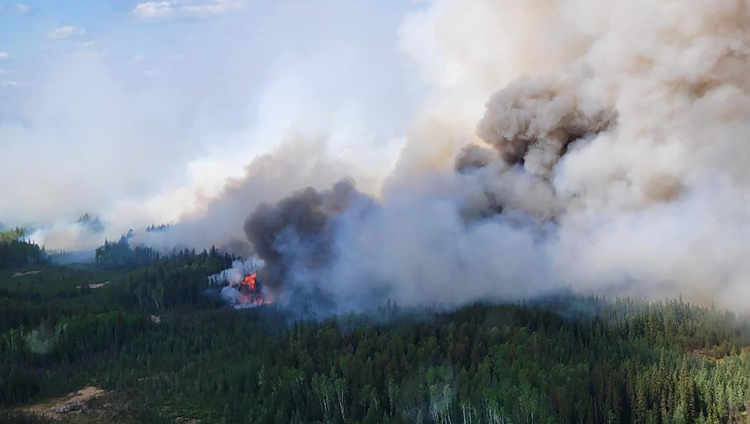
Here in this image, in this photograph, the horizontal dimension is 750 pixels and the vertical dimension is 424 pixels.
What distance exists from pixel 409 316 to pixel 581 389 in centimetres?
4860

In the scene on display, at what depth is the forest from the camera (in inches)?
3976

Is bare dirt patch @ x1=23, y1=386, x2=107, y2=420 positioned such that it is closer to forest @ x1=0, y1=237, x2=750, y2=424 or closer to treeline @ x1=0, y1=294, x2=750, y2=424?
forest @ x1=0, y1=237, x2=750, y2=424

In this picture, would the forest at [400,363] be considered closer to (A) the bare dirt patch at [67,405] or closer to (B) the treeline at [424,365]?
(B) the treeline at [424,365]

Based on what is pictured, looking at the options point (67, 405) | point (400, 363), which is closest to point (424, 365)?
point (400, 363)

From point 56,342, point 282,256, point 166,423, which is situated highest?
point 282,256

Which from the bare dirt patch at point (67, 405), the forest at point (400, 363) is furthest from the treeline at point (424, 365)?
the bare dirt patch at point (67, 405)

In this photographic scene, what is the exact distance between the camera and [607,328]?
13425cm

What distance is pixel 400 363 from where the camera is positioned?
11606cm

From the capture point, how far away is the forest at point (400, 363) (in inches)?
3976

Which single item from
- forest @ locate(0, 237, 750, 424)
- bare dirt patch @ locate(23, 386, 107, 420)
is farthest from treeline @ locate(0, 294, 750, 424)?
bare dirt patch @ locate(23, 386, 107, 420)

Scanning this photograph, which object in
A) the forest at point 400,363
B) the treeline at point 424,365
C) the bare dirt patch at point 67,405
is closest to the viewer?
the treeline at point 424,365

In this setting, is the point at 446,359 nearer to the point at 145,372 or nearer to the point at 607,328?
the point at 607,328

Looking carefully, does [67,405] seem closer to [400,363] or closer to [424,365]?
[400,363]

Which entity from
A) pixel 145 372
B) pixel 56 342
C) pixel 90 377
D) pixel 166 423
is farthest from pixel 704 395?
pixel 56 342
